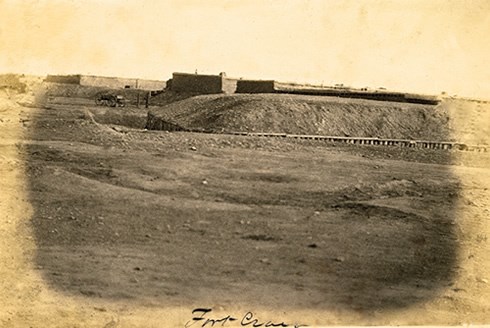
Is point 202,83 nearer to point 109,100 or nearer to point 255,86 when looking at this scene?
point 255,86

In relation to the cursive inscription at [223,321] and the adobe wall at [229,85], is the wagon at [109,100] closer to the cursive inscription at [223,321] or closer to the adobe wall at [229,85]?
the adobe wall at [229,85]

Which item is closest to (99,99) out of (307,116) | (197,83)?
(197,83)

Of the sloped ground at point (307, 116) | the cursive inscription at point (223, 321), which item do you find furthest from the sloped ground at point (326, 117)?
the cursive inscription at point (223, 321)

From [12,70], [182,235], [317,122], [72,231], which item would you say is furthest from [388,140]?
[12,70]

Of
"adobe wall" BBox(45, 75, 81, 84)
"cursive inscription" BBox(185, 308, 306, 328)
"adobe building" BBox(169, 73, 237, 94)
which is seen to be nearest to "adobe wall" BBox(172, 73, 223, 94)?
"adobe building" BBox(169, 73, 237, 94)

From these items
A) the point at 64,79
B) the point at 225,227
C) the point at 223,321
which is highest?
the point at 64,79

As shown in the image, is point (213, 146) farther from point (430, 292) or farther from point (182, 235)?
point (430, 292)

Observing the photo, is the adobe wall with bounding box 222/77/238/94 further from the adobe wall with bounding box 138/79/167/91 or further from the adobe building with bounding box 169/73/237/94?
the adobe wall with bounding box 138/79/167/91
